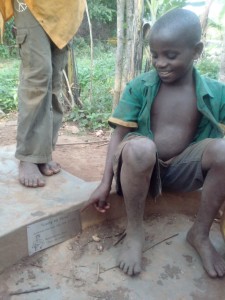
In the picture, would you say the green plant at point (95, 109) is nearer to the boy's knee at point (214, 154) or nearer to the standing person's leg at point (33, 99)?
the standing person's leg at point (33, 99)

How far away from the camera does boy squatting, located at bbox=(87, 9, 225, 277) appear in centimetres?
154

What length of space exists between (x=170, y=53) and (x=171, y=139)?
426 mm

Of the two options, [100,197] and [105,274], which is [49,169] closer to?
[100,197]

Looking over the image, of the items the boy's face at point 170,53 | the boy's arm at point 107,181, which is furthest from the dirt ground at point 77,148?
the boy's face at point 170,53

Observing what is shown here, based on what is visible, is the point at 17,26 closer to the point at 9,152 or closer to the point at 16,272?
the point at 9,152

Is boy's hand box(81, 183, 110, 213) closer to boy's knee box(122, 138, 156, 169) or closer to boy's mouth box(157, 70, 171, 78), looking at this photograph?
boy's knee box(122, 138, 156, 169)

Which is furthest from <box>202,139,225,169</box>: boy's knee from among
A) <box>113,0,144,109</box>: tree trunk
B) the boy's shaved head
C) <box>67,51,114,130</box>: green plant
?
<box>67,51,114,130</box>: green plant

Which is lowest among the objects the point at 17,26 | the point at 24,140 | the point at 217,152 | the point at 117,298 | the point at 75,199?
the point at 117,298

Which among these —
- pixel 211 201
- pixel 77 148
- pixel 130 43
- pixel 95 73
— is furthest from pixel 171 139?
pixel 95 73

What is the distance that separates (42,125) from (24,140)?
0.46 ft

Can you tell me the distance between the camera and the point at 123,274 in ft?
5.16

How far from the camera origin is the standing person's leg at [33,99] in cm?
187

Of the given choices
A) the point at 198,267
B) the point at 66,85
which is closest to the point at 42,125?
the point at 198,267

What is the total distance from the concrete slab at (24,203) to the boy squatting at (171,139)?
20 cm
